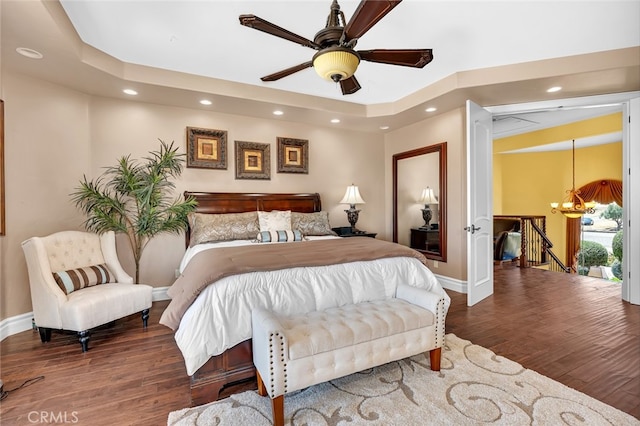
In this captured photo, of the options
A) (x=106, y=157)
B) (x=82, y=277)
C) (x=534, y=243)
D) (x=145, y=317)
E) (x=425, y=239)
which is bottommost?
(x=145, y=317)

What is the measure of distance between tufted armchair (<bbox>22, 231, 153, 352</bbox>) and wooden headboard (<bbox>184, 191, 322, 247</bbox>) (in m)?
1.07

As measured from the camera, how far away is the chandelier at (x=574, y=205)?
20.5ft

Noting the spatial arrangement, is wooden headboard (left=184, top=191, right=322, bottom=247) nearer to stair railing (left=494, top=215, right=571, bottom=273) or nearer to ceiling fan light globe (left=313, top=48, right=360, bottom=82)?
ceiling fan light globe (left=313, top=48, right=360, bottom=82)

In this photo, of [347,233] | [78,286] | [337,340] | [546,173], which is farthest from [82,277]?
[546,173]

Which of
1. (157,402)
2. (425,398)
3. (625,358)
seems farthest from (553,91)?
(157,402)

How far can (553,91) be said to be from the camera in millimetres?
3541

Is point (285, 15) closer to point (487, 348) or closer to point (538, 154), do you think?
point (487, 348)

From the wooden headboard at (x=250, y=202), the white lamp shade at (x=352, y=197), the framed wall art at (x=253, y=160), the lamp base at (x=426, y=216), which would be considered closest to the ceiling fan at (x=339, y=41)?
the framed wall art at (x=253, y=160)

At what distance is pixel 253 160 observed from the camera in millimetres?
4449

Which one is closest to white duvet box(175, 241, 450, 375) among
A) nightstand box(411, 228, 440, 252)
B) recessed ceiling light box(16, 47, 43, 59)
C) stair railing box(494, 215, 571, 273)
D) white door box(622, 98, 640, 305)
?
nightstand box(411, 228, 440, 252)

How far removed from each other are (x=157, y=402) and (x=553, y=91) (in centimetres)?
500

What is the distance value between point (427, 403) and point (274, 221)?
266cm

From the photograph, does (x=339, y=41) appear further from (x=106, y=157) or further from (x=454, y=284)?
(x=454, y=284)

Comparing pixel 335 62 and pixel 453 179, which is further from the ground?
pixel 335 62
